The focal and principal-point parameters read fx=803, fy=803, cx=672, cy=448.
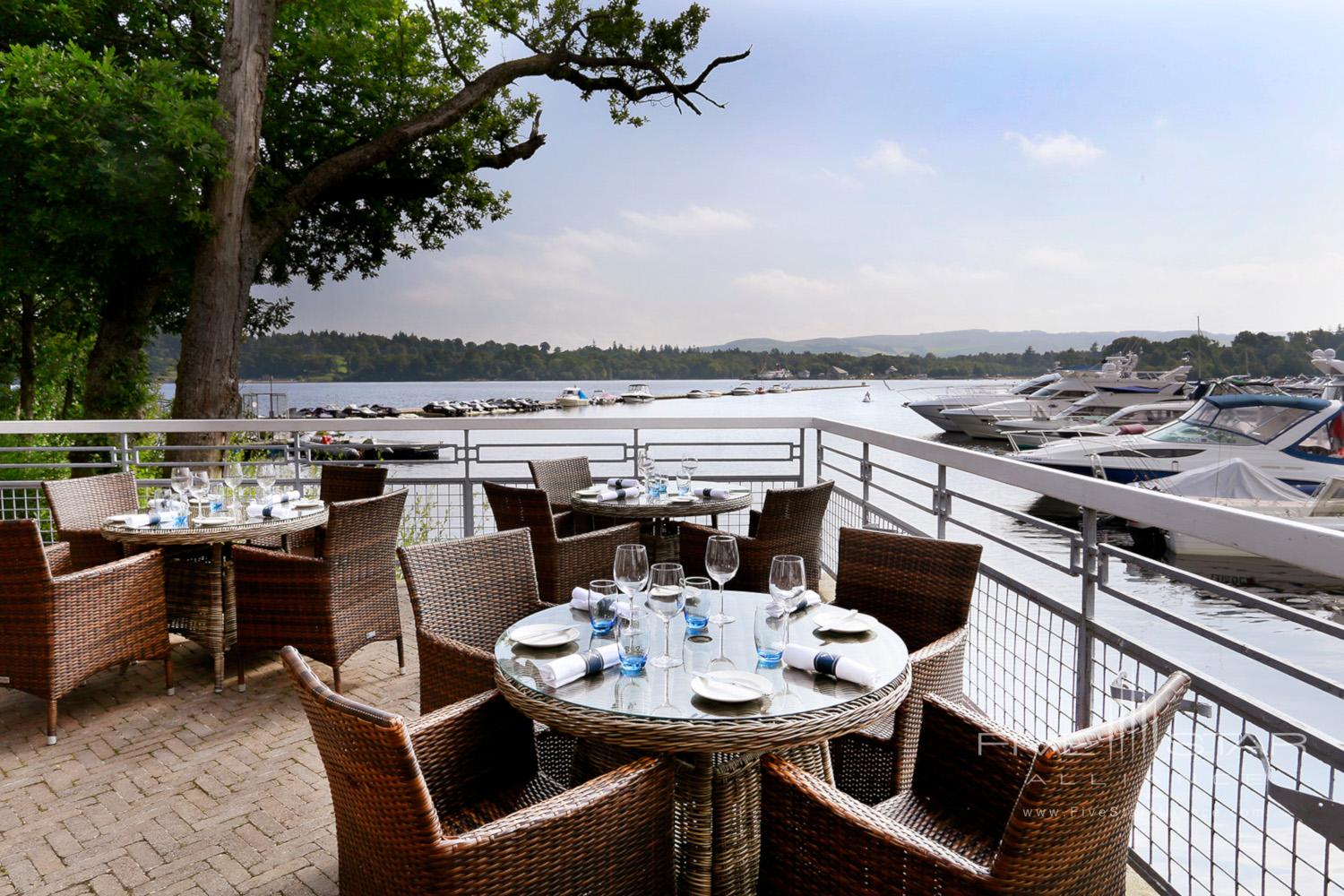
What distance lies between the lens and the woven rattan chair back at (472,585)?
2.31 metres

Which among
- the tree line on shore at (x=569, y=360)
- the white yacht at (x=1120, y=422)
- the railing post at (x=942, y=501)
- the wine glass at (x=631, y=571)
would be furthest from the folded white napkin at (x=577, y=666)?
the white yacht at (x=1120, y=422)

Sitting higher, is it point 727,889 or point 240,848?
point 727,889

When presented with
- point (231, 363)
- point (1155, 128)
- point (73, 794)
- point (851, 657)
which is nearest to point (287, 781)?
point (73, 794)

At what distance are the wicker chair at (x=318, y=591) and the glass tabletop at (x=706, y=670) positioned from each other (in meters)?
1.61

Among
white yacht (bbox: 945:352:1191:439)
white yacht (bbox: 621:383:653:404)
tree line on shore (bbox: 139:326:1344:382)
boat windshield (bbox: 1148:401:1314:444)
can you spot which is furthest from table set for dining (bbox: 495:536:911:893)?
white yacht (bbox: 945:352:1191:439)

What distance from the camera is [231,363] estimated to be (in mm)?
8055

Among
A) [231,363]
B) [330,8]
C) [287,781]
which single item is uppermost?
[330,8]

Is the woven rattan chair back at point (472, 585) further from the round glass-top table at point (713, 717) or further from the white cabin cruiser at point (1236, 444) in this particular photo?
the white cabin cruiser at point (1236, 444)

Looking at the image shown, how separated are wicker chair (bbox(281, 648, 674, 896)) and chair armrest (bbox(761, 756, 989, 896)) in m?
0.20

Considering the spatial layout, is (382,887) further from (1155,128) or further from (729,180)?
(1155,128)

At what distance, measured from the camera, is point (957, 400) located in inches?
1246

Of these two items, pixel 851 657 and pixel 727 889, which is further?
pixel 851 657

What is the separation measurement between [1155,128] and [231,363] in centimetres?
4812

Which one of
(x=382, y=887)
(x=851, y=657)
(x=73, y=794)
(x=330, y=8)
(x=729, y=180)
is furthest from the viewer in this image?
(x=729, y=180)
